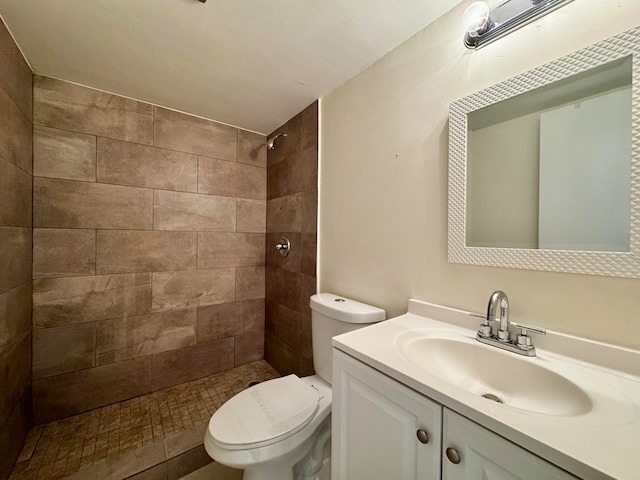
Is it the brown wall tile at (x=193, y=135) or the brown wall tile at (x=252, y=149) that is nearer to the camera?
the brown wall tile at (x=193, y=135)

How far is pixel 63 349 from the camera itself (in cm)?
155

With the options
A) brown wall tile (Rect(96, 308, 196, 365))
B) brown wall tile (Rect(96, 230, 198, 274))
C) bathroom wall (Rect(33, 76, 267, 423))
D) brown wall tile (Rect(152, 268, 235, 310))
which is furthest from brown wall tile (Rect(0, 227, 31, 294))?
brown wall tile (Rect(152, 268, 235, 310))

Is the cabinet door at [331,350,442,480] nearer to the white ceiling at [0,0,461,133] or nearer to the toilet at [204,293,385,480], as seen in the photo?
the toilet at [204,293,385,480]

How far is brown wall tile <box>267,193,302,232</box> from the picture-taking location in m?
1.91

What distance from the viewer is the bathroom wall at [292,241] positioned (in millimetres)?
1776

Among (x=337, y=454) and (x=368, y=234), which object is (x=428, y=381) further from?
(x=368, y=234)

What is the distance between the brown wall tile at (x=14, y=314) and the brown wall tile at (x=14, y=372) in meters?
0.04

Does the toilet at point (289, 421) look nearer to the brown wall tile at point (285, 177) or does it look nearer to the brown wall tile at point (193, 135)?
the brown wall tile at point (285, 177)

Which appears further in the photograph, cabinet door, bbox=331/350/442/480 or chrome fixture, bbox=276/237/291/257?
chrome fixture, bbox=276/237/291/257

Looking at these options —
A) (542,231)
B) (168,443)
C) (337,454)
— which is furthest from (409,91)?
(168,443)

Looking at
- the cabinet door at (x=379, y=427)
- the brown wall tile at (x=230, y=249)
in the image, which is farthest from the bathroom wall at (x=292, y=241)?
the cabinet door at (x=379, y=427)

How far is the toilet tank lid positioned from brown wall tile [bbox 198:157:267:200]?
1228 mm

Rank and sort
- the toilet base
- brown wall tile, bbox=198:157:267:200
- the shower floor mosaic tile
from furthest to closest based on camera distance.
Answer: brown wall tile, bbox=198:157:267:200 → the shower floor mosaic tile → the toilet base

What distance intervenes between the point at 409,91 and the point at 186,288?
1951mm
